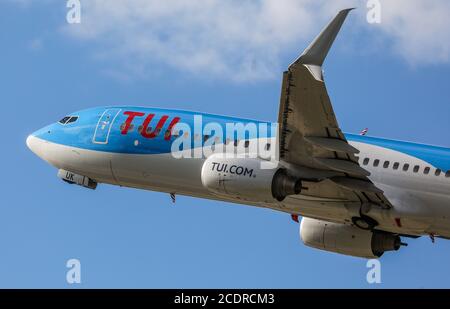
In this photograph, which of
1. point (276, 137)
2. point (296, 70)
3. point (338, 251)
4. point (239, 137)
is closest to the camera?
point (296, 70)

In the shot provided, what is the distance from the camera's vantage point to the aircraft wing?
29953 millimetres

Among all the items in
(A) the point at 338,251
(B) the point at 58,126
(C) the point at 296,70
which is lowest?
(A) the point at 338,251

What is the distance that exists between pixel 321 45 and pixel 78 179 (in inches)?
611

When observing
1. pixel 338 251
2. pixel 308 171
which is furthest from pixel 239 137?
pixel 338 251

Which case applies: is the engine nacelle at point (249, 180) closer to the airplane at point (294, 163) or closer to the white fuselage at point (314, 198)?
the airplane at point (294, 163)

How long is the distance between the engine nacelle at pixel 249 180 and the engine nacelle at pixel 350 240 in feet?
19.3

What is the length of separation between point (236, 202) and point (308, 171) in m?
3.97

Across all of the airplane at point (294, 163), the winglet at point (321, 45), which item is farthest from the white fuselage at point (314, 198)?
the winglet at point (321, 45)

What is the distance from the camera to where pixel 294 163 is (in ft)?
115

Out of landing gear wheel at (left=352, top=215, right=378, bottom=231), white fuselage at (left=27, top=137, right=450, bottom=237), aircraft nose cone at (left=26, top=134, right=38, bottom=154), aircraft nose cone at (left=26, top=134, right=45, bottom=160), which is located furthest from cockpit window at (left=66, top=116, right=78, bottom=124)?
landing gear wheel at (left=352, top=215, right=378, bottom=231)

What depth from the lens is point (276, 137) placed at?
3488cm

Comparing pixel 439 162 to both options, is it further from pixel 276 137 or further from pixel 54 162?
pixel 54 162

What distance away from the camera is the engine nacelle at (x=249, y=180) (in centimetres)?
3450

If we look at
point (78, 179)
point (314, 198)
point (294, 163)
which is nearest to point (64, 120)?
point (78, 179)
